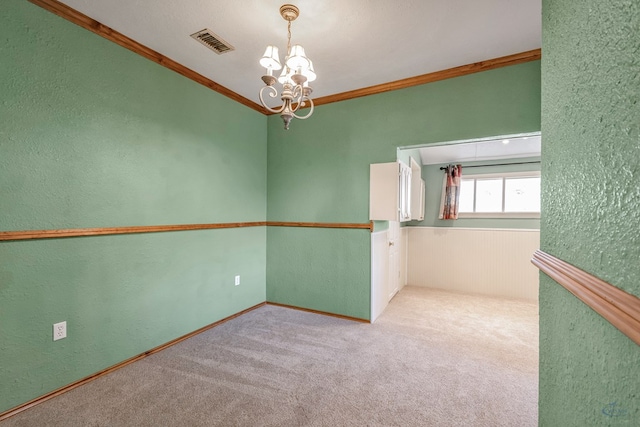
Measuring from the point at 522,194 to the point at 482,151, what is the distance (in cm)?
95

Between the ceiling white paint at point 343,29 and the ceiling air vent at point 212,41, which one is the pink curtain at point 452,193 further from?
the ceiling air vent at point 212,41

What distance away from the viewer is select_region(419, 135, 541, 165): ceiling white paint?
3.83m

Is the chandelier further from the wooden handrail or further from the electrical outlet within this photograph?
the electrical outlet

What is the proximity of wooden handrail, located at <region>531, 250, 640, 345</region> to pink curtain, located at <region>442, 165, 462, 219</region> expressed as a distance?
3.80 metres

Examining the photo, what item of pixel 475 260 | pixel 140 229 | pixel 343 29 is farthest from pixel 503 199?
pixel 140 229

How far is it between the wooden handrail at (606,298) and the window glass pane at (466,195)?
4.08 meters

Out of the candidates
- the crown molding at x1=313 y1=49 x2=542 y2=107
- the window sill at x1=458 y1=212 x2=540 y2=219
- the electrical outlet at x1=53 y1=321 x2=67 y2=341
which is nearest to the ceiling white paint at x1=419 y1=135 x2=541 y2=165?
the window sill at x1=458 y1=212 x2=540 y2=219

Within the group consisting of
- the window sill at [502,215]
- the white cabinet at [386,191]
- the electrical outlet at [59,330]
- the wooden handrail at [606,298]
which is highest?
the white cabinet at [386,191]

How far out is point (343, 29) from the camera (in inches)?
80.8

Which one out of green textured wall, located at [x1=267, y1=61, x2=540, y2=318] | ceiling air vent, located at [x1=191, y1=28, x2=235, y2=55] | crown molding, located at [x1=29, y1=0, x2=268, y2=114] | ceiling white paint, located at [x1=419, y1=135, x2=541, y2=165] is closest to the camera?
crown molding, located at [x1=29, y1=0, x2=268, y2=114]

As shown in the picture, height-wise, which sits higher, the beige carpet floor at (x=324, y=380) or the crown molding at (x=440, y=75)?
the crown molding at (x=440, y=75)

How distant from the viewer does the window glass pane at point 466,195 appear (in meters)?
4.58

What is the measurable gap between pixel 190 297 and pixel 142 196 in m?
1.08

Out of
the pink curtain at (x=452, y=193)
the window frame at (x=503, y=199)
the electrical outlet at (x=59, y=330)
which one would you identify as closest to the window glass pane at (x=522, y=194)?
the window frame at (x=503, y=199)
